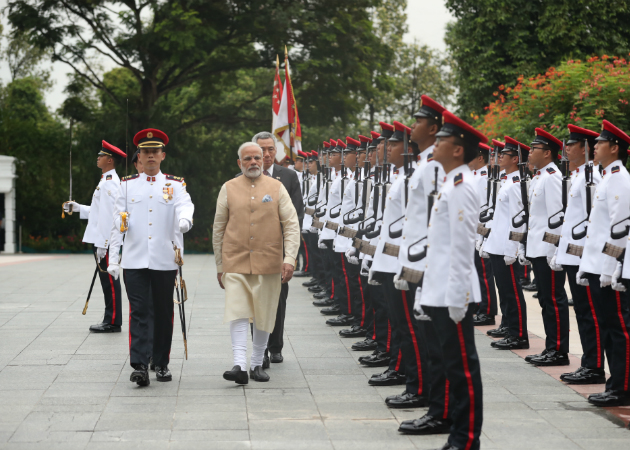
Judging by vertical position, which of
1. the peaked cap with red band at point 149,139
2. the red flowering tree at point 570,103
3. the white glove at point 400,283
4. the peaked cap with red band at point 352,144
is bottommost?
the white glove at point 400,283

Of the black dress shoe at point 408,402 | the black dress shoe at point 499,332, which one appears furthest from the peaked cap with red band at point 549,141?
the black dress shoe at point 408,402

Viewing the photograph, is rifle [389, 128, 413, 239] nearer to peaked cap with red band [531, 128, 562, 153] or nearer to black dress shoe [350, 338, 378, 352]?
peaked cap with red band [531, 128, 562, 153]

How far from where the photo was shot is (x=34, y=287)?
1399cm

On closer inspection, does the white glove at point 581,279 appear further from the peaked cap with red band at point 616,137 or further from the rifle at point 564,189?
the rifle at point 564,189

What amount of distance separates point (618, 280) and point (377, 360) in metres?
2.42

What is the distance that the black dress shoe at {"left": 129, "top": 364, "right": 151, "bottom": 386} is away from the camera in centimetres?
648

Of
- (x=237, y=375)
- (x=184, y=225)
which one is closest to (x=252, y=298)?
(x=237, y=375)

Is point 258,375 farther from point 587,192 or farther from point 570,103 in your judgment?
point 570,103

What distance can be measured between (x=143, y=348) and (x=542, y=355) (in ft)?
12.0

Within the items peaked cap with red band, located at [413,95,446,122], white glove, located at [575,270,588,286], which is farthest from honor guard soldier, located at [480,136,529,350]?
peaked cap with red band, located at [413,95,446,122]

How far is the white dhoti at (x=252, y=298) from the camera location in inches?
258

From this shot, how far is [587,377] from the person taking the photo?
6609 millimetres

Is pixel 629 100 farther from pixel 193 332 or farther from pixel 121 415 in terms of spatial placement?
pixel 121 415

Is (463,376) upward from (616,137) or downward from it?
downward
